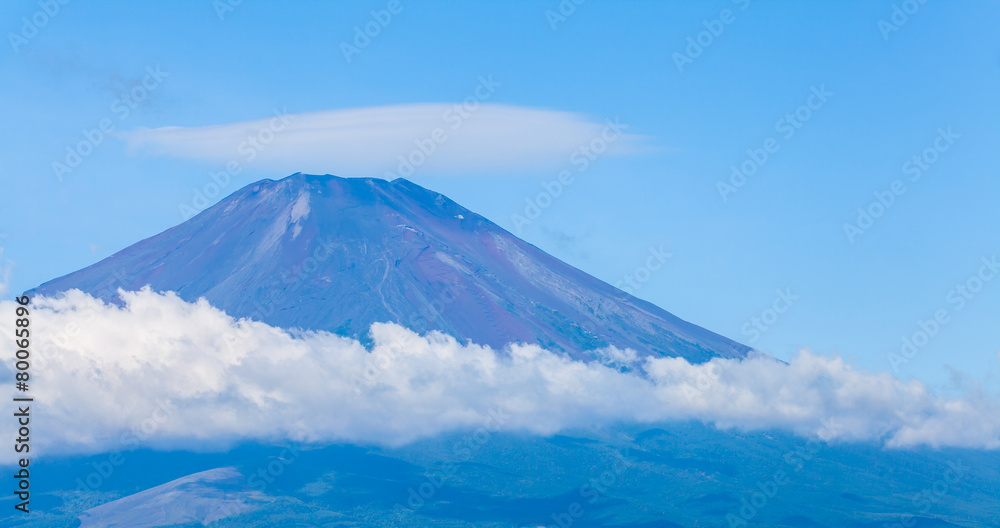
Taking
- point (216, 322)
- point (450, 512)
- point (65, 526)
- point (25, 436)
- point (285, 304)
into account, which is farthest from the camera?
point (285, 304)

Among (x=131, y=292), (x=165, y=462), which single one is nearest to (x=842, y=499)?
(x=165, y=462)

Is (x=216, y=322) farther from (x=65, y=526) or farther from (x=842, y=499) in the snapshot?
(x=842, y=499)

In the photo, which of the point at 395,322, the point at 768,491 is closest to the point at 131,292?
the point at 395,322

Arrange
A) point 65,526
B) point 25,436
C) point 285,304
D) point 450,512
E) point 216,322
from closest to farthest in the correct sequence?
point 25,436 < point 65,526 < point 450,512 < point 216,322 < point 285,304

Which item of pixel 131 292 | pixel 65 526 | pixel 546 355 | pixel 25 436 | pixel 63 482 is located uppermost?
pixel 131 292

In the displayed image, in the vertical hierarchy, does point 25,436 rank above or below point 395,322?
below

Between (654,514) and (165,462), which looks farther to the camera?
(165,462)

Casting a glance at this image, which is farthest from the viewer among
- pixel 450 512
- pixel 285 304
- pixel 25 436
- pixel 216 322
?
pixel 285 304

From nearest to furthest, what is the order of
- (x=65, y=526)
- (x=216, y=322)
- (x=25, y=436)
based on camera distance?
1. (x=25, y=436)
2. (x=65, y=526)
3. (x=216, y=322)

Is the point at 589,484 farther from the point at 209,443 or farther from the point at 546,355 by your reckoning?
the point at 209,443
